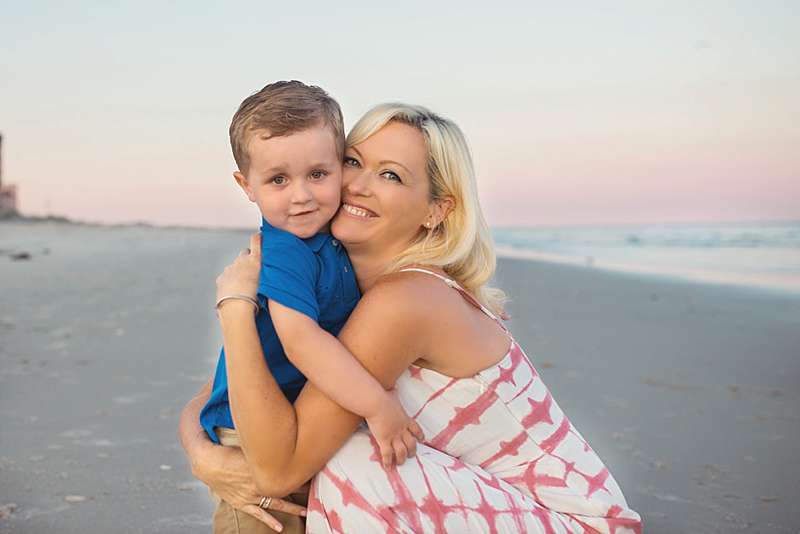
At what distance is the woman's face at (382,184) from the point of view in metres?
2.64

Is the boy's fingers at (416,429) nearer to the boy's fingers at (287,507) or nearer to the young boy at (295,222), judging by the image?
the young boy at (295,222)

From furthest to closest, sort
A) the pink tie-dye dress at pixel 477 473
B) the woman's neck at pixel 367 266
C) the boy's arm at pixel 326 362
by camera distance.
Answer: the woman's neck at pixel 367 266, the pink tie-dye dress at pixel 477 473, the boy's arm at pixel 326 362

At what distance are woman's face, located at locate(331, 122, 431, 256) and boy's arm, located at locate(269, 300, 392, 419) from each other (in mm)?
481

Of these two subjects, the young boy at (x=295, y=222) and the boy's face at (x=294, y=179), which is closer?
the young boy at (x=295, y=222)

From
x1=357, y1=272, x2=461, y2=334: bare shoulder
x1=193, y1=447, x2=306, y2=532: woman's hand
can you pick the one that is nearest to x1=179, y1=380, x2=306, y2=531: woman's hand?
x1=193, y1=447, x2=306, y2=532: woman's hand

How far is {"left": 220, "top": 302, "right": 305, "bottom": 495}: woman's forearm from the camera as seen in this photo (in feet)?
7.38

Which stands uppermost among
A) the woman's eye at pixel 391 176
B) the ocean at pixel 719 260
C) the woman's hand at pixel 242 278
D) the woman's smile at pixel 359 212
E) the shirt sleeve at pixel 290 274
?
the woman's eye at pixel 391 176

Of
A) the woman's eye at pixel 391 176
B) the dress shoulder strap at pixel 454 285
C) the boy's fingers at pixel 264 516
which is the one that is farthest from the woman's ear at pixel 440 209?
the boy's fingers at pixel 264 516

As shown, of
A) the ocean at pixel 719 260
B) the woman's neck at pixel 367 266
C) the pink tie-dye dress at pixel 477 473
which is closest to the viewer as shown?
the pink tie-dye dress at pixel 477 473

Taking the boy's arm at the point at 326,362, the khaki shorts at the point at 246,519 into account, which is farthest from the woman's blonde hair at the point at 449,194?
the khaki shorts at the point at 246,519

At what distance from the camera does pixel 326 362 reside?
2219 mm

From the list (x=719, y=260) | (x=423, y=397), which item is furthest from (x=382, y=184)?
(x=719, y=260)

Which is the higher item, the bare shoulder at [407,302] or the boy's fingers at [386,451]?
the bare shoulder at [407,302]

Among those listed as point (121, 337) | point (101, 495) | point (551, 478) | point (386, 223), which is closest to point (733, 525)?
point (551, 478)
